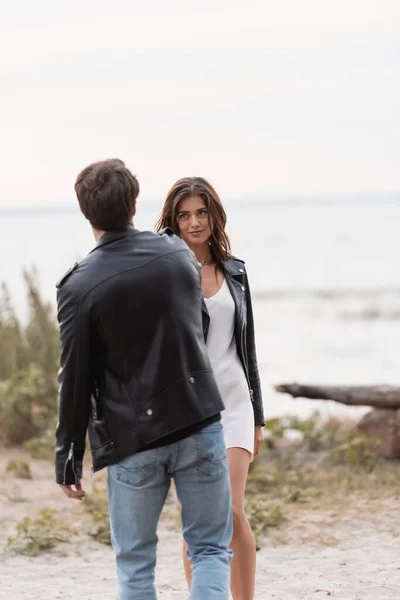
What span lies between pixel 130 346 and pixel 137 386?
131 millimetres

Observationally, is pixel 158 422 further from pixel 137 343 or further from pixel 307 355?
pixel 307 355

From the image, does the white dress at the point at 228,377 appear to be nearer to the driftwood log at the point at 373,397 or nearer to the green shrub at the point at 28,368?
the driftwood log at the point at 373,397

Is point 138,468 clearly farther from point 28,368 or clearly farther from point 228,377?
point 28,368

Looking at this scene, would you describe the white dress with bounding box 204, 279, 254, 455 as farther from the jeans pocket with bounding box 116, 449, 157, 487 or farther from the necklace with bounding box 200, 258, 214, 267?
the jeans pocket with bounding box 116, 449, 157, 487

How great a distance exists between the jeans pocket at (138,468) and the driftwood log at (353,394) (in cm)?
446

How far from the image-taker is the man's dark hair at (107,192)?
3055 millimetres

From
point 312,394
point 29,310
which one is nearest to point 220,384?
point 312,394

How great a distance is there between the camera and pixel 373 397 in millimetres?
7629

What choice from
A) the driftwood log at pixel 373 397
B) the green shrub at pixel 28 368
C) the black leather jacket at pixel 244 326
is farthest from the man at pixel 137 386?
the green shrub at pixel 28 368

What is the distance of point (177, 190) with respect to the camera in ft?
13.9

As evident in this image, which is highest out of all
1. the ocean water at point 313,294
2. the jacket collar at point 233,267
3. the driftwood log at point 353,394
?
the jacket collar at point 233,267

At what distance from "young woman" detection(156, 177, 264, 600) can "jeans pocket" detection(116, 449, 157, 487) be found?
0.89 m

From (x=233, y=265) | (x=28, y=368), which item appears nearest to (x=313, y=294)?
(x=28, y=368)

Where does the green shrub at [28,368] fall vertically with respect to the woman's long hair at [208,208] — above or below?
below
